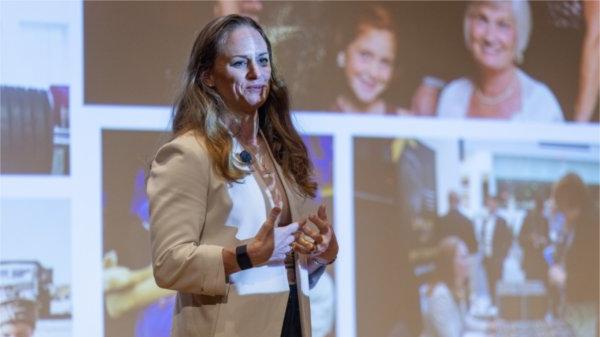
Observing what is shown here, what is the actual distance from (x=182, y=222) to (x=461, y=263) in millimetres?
1835

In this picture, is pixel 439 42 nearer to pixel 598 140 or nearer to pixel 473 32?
pixel 473 32

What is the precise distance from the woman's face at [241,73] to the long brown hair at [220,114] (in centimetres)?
1

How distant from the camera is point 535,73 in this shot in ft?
10.6

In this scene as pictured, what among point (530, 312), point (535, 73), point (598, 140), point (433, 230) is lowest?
point (530, 312)

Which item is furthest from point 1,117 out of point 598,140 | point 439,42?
point 598,140

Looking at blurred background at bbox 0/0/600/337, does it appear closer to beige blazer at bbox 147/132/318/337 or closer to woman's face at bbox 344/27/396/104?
woman's face at bbox 344/27/396/104

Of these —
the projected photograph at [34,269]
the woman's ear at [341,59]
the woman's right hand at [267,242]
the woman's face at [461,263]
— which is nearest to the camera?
the woman's right hand at [267,242]

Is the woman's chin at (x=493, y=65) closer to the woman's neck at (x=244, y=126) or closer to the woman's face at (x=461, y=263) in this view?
the woman's face at (x=461, y=263)

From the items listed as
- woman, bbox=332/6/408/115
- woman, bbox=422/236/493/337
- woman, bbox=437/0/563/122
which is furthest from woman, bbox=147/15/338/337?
woman, bbox=437/0/563/122

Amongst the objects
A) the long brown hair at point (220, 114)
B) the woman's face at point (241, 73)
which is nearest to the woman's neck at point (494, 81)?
the long brown hair at point (220, 114)

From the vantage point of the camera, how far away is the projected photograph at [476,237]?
9.82 feet

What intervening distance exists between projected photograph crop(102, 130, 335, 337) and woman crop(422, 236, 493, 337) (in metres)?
0.91

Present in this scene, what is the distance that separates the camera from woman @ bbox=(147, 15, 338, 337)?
1.43 meters

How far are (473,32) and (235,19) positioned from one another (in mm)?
1728
